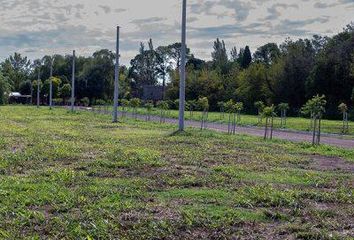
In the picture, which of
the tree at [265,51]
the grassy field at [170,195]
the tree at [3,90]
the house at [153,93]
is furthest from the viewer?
the house at [153,93]

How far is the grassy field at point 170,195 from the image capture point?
8156 mm

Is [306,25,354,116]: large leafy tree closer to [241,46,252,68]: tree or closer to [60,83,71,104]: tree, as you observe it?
[241,46,252,68]: tree

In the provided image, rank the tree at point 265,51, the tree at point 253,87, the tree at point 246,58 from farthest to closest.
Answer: the tree at point 265,51, the tree at point 246,58, the tree at point 253,87

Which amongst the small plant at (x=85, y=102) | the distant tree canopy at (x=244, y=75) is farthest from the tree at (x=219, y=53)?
the small plant at (x=85, y=102)

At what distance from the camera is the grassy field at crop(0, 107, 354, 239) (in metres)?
8.16

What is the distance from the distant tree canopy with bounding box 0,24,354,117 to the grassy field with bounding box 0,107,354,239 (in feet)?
136

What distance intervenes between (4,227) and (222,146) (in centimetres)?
1616

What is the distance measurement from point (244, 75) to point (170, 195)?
71.6 metres

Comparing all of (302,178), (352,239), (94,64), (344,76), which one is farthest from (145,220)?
(94,64)

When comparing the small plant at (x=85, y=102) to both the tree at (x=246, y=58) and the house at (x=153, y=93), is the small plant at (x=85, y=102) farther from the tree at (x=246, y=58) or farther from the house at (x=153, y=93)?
the tree at (x=246, y=58)

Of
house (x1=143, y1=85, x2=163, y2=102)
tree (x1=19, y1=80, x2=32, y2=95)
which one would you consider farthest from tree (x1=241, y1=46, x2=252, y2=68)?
tree (x1=19, y1=80, x2=32, y2=95)

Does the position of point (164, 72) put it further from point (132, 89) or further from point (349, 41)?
point (349, 41)

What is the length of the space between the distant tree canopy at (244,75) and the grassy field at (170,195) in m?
41.5

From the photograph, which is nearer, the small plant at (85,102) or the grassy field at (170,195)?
the grassy field at (170,195)
